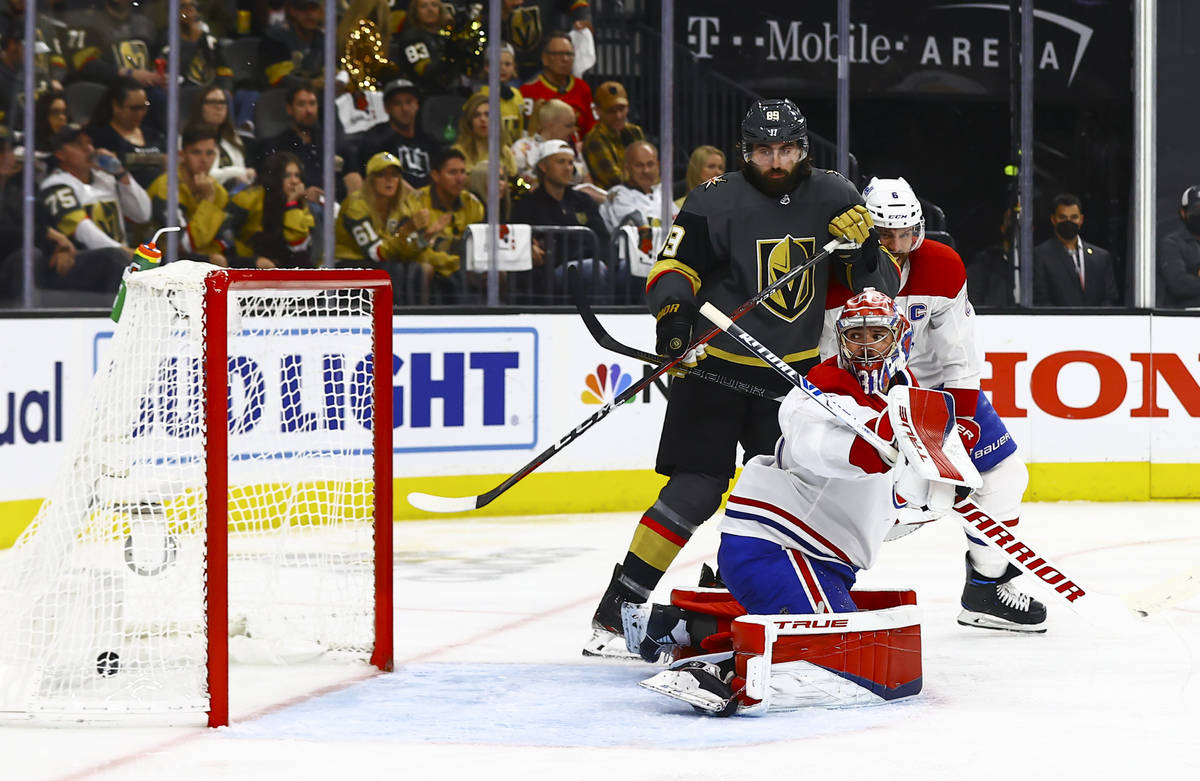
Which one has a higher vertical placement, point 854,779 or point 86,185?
point 86,185

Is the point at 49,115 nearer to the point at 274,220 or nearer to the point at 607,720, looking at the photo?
the point at 274,220

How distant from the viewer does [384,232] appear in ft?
20.8

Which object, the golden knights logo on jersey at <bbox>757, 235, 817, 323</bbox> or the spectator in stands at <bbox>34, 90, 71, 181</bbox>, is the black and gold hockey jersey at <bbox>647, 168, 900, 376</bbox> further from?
the spectator in stands at <bbox>34, 90, 71, 181</bbox>

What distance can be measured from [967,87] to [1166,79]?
0.80 m

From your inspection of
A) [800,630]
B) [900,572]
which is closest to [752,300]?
[800,630]

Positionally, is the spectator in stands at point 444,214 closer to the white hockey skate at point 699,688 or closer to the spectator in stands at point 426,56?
the spectator in stands at point 426,56

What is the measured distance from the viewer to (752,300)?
11.6 feet

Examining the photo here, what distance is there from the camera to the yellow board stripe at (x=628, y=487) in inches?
240

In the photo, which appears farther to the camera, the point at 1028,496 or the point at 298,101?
the point at 1028,496

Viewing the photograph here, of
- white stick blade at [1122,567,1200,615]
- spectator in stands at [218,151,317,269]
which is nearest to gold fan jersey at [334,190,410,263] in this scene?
spectator in stands at [218,151,317,269]

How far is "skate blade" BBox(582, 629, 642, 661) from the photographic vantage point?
3.59 meters

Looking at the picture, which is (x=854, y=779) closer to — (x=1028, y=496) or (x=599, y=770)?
(x=599, y=770)

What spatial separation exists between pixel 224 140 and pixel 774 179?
9.71 ft

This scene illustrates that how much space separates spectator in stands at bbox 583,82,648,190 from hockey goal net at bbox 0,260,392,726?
119 inches
